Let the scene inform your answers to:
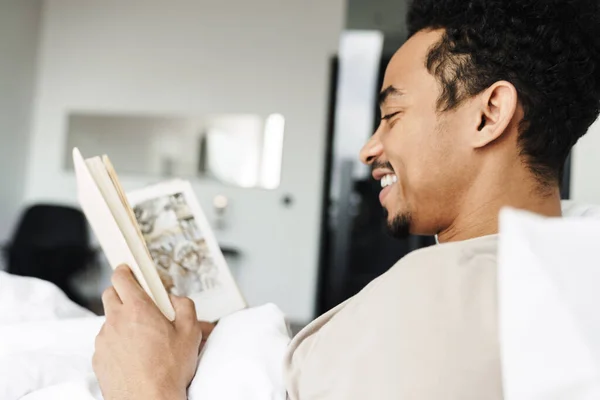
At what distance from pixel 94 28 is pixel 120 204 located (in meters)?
3.94

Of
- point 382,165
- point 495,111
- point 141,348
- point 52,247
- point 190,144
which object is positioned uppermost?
point 495,111

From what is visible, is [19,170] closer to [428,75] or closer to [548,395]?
[428,75]

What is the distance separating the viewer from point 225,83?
13.6ft

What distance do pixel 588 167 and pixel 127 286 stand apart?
923mm

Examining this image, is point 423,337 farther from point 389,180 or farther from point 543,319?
point 389,180

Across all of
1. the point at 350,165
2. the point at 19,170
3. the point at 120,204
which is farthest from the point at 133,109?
the point at 120,204

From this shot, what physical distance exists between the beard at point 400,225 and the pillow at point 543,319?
0.41 metres

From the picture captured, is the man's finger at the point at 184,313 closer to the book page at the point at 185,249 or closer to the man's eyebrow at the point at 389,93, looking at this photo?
the book page at the point at 185,249

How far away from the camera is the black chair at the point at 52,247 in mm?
3494

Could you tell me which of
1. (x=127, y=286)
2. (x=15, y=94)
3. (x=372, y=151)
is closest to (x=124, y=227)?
(x=127, y=286)

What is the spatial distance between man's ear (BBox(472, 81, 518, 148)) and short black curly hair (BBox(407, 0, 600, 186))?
0.03 meters

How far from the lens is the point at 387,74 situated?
0.87 m

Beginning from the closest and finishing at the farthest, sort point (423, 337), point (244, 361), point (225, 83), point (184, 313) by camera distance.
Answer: point (423, 337) < point (244, 361) < point (184, 313) < point (225, 83)

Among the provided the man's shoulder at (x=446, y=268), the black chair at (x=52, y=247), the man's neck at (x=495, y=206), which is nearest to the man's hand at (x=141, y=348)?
the man's shoulder at (x=446, y=268)
